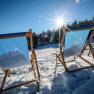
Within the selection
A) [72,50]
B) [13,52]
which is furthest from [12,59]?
[72,50]

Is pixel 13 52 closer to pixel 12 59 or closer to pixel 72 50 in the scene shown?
pixel 12 59

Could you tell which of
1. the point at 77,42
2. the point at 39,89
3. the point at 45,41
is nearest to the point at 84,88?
the point at 39,89

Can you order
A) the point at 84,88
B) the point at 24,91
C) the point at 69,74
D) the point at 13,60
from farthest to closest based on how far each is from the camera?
the point at 69,74 → the point at 13,60 → the point at 24,91 → the point at 84,88

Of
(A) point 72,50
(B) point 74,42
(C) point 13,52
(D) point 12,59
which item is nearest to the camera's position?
(C) point 13,52

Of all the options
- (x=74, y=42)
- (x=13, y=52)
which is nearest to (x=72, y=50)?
(x=74, y=42)

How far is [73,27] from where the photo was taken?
461 cm

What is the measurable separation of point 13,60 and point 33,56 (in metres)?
0.56

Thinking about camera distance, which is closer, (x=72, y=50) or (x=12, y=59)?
(x=12, y=59)

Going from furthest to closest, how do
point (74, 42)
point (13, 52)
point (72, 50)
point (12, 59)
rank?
point (72, 50) → point (74, 42) → point (12, 59) → point (13, 52)

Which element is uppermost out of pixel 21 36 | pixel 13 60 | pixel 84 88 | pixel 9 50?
pixel 21 36

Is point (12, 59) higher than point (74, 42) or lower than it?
lower

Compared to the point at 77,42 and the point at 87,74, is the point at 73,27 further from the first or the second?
the point at 87,74

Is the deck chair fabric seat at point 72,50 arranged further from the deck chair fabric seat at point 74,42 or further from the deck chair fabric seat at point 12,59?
the deck chair fabric seat at point 12,59

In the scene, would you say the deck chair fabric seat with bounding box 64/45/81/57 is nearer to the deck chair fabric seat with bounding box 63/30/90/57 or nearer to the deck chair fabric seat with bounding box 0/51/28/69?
the deck chair fabric seat with bounding box 63/30/90/57
